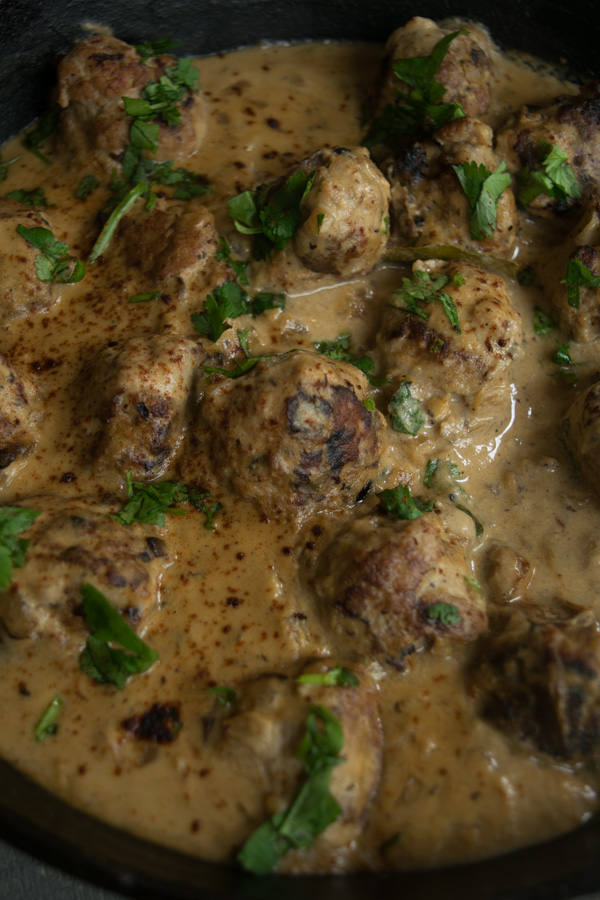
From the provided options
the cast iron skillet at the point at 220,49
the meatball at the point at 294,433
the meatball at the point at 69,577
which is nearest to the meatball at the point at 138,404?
the meatball at the point at 294,433

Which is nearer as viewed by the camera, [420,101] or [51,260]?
[51,260]

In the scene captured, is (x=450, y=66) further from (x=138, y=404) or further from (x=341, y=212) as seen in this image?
(x=138, y=404)

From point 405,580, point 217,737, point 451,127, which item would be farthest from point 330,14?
point 217,737

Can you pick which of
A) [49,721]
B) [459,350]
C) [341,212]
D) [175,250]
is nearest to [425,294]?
[459,350]

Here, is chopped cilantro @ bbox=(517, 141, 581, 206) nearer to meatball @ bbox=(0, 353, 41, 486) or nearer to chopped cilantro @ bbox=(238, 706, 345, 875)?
meatball @ bbox=(0, 353, 41, 486)

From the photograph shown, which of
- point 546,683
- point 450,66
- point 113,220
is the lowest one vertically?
point 546,683

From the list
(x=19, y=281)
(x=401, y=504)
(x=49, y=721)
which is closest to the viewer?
(x=49, y=721)

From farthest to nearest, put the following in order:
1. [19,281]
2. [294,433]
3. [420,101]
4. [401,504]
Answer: [420,101]
[19,281]
[401,504]
[294,433]

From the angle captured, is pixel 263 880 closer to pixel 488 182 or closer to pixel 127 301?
pixel 127 301
